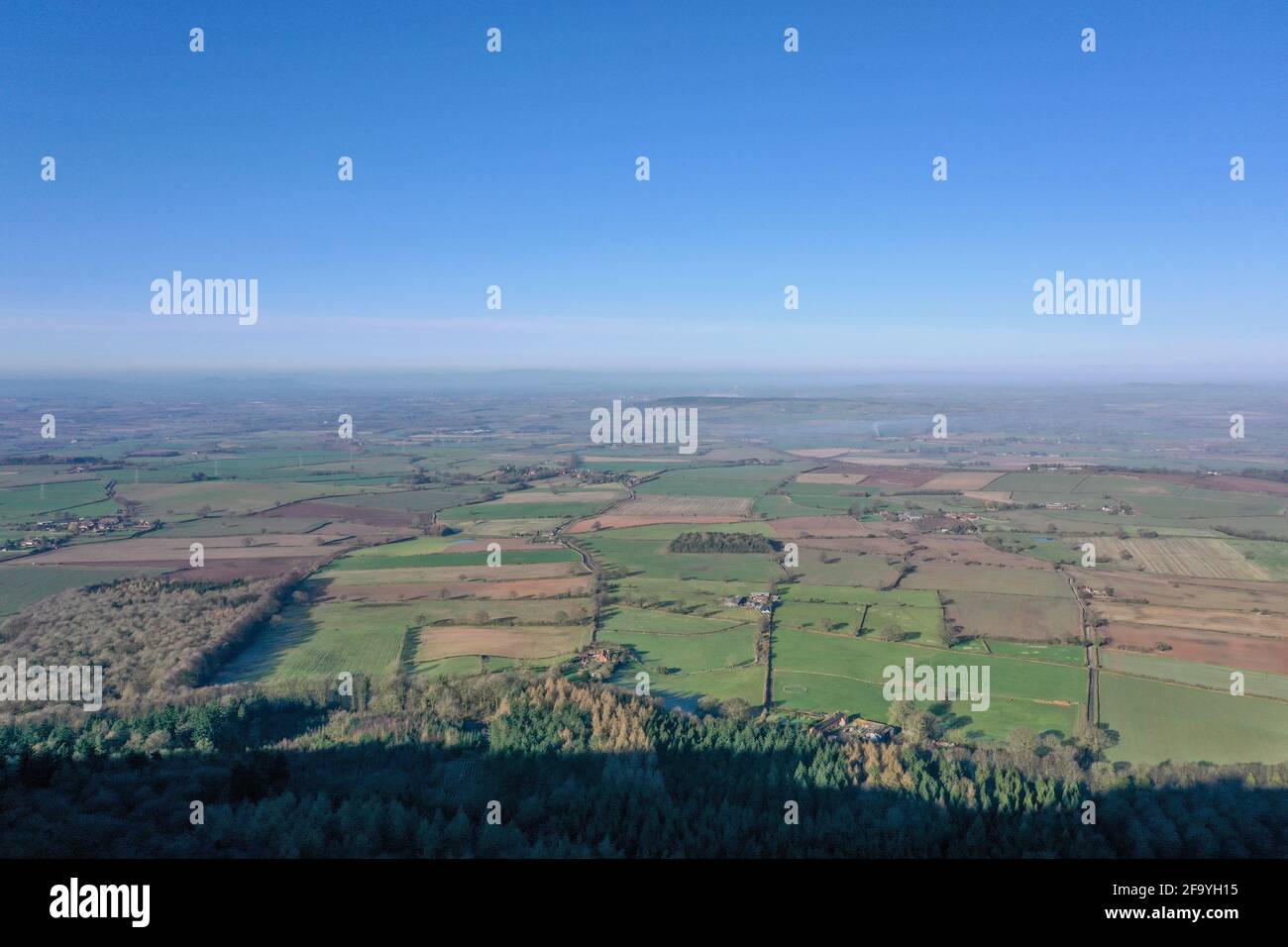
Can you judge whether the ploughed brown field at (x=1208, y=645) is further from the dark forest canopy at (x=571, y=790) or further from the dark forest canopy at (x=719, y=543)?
the dark forest canopy at (x=719, y=543)

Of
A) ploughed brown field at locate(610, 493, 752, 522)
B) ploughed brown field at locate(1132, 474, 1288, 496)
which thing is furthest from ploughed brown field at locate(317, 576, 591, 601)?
ploughed brown field at locate(1132, 474, 1288, 496)

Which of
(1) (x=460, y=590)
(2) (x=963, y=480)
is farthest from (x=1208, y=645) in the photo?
(2) (x=963, y=480)

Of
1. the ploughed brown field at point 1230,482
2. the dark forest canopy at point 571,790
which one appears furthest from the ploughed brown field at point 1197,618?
the ploughed brown field at point 1230,482

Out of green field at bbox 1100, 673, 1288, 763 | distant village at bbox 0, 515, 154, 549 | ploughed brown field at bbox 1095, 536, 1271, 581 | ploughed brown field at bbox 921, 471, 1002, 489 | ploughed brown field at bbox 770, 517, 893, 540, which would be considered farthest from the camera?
ploughed brown field at bbox 921, 471, 1002, 489

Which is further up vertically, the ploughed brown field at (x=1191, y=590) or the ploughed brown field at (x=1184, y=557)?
the ploughed brown field at (x=1184, y=557)

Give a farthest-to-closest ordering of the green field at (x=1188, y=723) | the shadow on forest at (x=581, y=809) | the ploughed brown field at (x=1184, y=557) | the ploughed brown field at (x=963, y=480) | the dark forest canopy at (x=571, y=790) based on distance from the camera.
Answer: the ploughed brown field at (x=963, y=480), the ploughed brown field at (x=1184, y=557), the green field at (x=1188, y=723), the dark forest canopy at (x=571, y=790), the shadow on forest at (x=581, y=809)

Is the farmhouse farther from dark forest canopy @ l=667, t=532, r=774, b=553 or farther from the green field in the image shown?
dark forest canopy @ l=667, t=532, r=774, b=553

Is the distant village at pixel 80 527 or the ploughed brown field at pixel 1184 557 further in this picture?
the distant village at pixel 80 527
